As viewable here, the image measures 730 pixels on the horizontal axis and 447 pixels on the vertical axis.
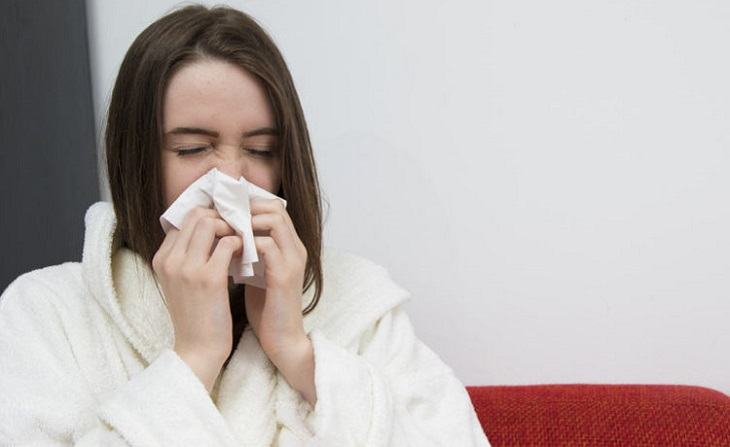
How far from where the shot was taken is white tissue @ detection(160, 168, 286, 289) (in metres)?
0.71

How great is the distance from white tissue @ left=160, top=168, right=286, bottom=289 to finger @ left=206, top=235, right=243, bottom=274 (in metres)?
0.01

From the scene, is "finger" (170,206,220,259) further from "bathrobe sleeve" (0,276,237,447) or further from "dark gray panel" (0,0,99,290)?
"dark gray panel" (0,0,99,290)

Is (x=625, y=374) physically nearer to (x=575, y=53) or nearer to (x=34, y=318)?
(x=575, y=53)

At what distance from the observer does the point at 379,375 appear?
76 centimetres

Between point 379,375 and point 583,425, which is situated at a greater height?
point 379,375

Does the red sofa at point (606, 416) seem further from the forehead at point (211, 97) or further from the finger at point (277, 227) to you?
the forehead at point (211, 97)

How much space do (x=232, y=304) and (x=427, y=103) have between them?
43 centimetres

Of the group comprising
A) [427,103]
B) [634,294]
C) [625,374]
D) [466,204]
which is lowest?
[625,374]

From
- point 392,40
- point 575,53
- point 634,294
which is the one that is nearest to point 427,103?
point 392,40

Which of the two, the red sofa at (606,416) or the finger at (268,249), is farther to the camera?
the red sofa at (606,416)

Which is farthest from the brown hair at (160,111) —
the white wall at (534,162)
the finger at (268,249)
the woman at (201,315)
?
the white wall at (534,162)

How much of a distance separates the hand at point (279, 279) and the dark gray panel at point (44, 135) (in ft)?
1.29

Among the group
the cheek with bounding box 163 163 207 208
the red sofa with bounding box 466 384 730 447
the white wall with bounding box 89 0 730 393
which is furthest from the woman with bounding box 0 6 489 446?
the white wall with bounding box 89 0 730 393

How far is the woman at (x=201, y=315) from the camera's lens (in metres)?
0.70
